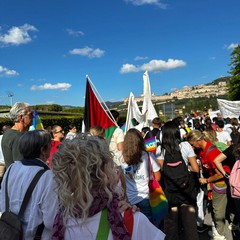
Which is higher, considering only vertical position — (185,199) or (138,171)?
(138,171)

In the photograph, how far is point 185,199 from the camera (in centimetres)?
398

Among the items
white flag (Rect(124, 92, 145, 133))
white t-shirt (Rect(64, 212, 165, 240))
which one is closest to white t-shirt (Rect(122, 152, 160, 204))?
white t-shirt (Rect(64, 212, 165, 240))

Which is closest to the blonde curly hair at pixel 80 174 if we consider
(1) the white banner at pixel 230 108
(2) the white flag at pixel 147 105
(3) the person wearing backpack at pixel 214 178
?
(3) the person wearing backpack at pixel 214 178

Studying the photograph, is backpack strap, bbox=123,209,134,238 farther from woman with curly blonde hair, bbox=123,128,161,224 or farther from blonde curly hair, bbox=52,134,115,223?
woman with curly blonde hair, bbox=123,128,161,224

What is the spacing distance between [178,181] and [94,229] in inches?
98.4

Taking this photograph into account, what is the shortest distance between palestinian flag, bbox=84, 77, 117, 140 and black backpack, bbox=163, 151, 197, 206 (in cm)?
247

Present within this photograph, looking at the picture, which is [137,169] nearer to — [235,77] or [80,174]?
[80,174]

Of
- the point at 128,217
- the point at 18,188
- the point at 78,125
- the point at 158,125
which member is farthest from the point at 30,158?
the point at 78,125

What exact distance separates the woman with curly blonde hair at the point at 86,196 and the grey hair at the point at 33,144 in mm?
729

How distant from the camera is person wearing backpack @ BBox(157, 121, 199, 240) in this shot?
13.0ft

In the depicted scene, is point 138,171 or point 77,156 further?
point 138,171

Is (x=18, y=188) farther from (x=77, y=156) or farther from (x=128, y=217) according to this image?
(x=128, y=217)

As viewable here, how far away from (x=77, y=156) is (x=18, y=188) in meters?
0.83

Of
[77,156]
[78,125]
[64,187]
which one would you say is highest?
[77,156]
